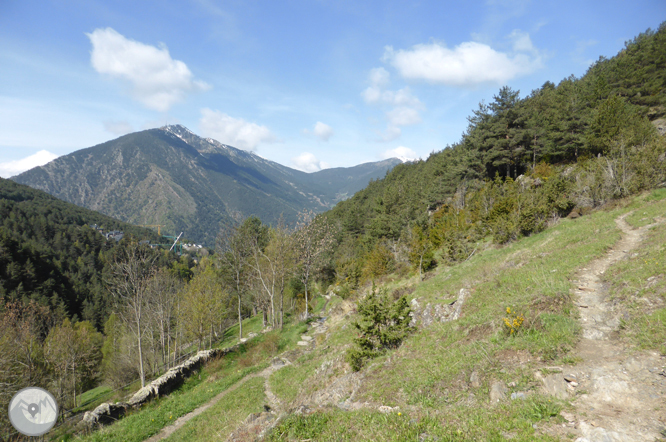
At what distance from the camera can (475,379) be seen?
6547mm

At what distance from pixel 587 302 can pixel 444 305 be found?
18.5 ft

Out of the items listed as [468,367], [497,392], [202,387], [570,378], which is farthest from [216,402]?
[570,378]

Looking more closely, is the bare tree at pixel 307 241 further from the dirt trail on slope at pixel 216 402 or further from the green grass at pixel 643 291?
the green grass at pixel 643 291

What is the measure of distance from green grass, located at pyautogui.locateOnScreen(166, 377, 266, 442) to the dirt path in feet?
30.7

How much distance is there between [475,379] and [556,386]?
158 cm

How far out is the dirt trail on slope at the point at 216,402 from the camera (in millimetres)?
11005

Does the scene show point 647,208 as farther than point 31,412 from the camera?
Yes

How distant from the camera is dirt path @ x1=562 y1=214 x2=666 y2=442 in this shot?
13.6 ft

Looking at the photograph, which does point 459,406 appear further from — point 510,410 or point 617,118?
point 617,118

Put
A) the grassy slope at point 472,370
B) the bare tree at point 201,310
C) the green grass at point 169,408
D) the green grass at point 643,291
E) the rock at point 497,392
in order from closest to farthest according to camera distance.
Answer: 1. the grassy slope at point 472,370
2. the rock at point 497,392
3. the green grass at point 643,291
4. the green grass at point 169,408
5. the bare tree at point 201,310

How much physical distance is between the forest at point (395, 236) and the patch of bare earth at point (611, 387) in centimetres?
1811

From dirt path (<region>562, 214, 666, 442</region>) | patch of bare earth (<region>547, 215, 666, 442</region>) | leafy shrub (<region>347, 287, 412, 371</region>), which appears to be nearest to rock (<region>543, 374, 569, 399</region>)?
patch of bare earth (<region>547, 215, 666, 442</region>)

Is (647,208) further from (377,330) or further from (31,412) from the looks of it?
(31,412)

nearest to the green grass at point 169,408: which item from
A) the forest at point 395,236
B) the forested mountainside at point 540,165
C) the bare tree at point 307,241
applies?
the forest at point 395,236
